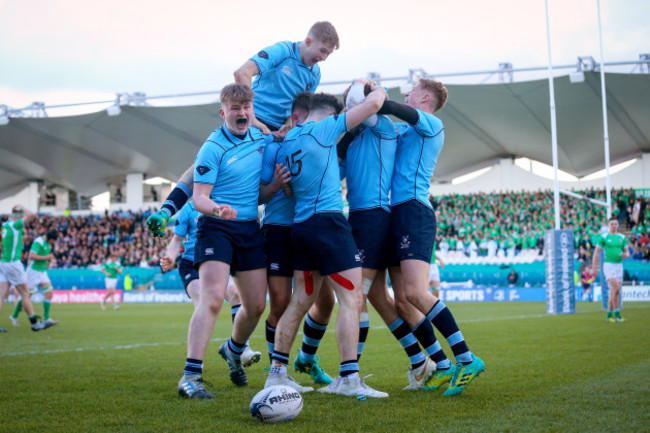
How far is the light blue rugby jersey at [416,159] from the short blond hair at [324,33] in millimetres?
1131

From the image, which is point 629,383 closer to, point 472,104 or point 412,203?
point 412,203

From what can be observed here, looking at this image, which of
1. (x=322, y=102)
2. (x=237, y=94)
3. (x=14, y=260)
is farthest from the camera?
(x=14, y=260)

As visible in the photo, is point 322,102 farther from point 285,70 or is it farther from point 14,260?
point 14,260

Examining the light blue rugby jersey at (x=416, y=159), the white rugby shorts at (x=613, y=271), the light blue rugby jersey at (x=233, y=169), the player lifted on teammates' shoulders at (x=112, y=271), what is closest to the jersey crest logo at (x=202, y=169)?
the light blue rugby jersey at (x=233, y=169)

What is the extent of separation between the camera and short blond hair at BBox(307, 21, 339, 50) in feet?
19.9

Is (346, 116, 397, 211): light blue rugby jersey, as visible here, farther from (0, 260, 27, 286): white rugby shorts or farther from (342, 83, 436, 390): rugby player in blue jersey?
(0, 260, 27, 286): white rugby shorts

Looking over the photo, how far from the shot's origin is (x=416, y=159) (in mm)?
5648

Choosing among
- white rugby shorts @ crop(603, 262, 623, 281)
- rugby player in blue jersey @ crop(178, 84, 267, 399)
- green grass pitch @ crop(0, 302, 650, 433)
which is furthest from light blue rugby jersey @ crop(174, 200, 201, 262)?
white rugby shorts @ crop(603, 262, 623, 281)

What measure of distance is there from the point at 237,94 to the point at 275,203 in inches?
39.2

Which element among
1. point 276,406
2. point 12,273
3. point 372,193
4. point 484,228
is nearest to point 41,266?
point 12,273

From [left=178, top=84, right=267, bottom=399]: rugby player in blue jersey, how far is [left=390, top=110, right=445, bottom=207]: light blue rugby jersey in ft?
3.85

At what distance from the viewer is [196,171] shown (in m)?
5.17

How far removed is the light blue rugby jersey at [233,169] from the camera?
5180 millimetres

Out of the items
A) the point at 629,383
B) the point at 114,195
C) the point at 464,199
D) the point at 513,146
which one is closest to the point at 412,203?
the point at 629,383
